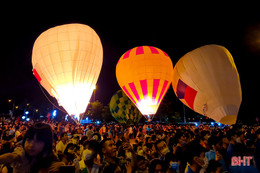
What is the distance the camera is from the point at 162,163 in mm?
2824

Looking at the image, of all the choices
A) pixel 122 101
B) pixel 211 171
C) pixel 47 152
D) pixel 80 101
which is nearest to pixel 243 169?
pixel 211 171

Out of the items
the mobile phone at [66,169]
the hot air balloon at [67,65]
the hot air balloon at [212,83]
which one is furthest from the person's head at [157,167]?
the hot air balloon at [212,83]

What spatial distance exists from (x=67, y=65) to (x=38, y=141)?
750 centimetres

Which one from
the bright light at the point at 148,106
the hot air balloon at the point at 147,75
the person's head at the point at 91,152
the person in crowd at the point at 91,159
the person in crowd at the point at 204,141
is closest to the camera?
the person in crowd at the point at 91,159

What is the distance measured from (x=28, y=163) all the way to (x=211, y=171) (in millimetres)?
2482

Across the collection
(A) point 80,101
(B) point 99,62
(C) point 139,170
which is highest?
(B) point 99,62

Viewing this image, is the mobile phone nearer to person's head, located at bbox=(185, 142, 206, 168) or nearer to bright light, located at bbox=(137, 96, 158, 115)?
person's head, located at bbox=(185, 142, 206, 168)

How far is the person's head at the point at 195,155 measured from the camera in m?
3.13

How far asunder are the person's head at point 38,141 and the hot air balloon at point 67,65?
6858 mm

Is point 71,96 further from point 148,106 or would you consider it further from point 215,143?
point 215,143

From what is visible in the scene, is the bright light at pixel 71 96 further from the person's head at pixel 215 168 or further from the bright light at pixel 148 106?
the person's head at pixel 215 168

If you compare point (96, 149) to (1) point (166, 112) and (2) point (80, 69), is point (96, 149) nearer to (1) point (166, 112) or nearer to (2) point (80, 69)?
(2) point (80, 69)

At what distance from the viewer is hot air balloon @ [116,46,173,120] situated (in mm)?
13031

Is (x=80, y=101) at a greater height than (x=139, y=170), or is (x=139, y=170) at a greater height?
(x=80, y=101)
